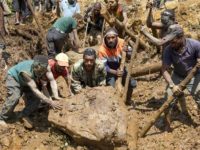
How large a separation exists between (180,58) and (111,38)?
1.39 m

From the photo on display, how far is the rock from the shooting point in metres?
7.55

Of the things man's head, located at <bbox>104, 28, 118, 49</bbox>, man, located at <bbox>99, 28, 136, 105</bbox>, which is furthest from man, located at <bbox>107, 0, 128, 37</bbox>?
man's head, located at <bbox>104, 28, 118, 49</bbox>

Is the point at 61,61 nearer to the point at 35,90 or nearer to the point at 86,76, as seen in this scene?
the point at 86,76

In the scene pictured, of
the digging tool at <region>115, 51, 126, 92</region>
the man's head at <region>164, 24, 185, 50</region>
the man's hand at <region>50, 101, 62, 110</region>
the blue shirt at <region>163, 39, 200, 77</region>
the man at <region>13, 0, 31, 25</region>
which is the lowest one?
the man at <region>13, 0, 31, 25</region>

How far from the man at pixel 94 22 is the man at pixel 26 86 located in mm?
4015

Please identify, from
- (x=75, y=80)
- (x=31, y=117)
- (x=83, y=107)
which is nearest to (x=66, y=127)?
(x=83, y=107)

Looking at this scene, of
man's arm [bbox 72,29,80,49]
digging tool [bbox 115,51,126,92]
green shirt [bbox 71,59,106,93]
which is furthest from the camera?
man's arm [bbox 72,29,80,49]

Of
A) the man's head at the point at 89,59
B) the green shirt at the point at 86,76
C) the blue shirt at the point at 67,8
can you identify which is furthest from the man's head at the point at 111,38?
A: the blue shirt at the point at 67,8

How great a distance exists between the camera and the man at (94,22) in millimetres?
12168

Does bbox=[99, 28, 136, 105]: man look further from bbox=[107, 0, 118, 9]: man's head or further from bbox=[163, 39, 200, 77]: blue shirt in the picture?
bbox=[107, 0, 118, 9]: man's head

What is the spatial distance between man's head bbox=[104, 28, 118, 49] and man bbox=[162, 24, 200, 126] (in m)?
1.05

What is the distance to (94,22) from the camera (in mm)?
12734

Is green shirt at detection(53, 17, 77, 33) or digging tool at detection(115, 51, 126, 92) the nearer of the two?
digging tool at detection(115, 51, 126, 92)

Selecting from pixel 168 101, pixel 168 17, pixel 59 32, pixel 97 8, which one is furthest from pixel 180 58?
pixel 97 8
